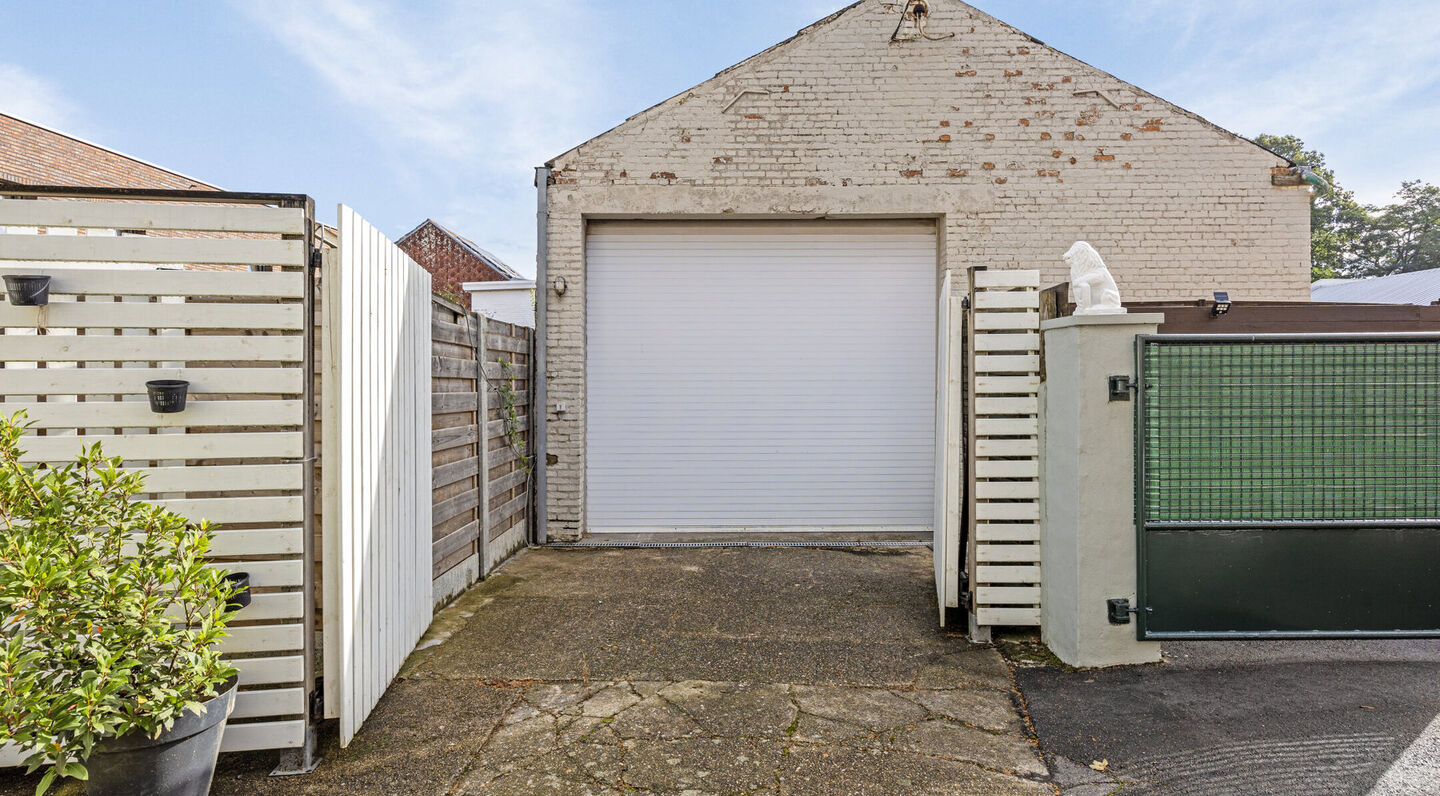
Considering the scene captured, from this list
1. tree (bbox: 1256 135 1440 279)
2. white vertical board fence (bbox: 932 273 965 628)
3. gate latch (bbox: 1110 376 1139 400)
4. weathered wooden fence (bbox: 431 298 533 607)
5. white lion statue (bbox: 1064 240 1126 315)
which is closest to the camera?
gate latch (bbox: 1110 376 1139 400)

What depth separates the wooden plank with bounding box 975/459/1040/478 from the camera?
3.99 m

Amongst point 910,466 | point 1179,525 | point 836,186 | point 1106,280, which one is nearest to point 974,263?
point 836,186

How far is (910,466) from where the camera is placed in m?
7.11

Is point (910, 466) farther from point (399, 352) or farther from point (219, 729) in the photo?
point (219, 729)

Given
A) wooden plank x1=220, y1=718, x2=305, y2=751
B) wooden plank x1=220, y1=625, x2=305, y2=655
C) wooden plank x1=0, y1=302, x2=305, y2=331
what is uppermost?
wooden plank x1=0, y1=302, x2=305, y2=331

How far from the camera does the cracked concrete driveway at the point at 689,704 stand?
262cm

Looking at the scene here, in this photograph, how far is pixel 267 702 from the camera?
2.65m

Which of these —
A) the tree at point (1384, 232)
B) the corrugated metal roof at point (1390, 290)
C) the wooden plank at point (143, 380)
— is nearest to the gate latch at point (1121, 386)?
the wooden plank at point (143, 380)

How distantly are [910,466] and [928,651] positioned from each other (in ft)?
Answer: 11.0

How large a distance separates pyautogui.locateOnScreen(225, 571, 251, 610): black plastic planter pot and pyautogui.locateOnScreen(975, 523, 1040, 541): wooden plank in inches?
140

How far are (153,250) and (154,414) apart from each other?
0.60 metres

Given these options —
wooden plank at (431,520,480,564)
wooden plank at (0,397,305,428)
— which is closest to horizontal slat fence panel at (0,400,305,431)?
wooden plank at (0,397,305,428)

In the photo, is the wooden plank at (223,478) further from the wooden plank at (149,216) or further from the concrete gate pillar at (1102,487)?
the concrete gate pillar at (1102,487)

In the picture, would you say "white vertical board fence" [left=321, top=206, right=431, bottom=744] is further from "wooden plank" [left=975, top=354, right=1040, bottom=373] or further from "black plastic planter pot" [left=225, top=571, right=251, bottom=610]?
"wooden plank" [left=975, top=354, right=1040, bottom=373]
